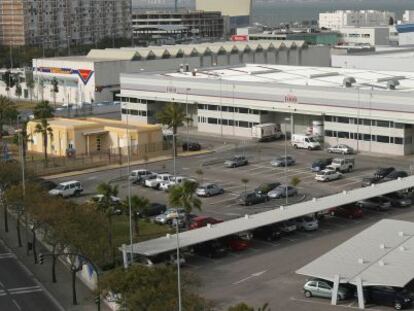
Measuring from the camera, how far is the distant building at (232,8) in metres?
143

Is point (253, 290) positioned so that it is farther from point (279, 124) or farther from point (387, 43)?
point (387, 43)

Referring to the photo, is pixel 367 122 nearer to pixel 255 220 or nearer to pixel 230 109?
pixel 230 109

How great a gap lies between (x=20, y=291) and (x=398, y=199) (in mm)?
12893

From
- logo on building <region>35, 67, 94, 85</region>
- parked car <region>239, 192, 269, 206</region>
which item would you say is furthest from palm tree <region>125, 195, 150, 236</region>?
logo on building <region>35, 67, 94, 85</region>

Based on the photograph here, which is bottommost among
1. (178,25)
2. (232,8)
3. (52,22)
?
(178,25)

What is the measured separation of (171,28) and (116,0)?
→ 14.6m

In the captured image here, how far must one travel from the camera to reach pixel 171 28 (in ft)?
396

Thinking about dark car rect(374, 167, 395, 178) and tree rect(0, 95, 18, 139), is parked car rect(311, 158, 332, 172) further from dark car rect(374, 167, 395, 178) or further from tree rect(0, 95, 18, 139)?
tree rect(0, 95, 18, 139)

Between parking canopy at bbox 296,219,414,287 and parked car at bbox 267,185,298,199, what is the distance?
7350mm

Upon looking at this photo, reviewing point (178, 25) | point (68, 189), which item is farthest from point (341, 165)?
point (178, 25)

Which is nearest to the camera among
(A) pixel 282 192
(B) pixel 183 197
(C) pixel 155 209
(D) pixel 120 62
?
(B) pixel 183 197

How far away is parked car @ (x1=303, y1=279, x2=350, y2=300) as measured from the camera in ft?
61.2

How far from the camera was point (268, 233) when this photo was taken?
2386 centimetres

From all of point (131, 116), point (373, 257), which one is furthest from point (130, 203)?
point (131, 116)
